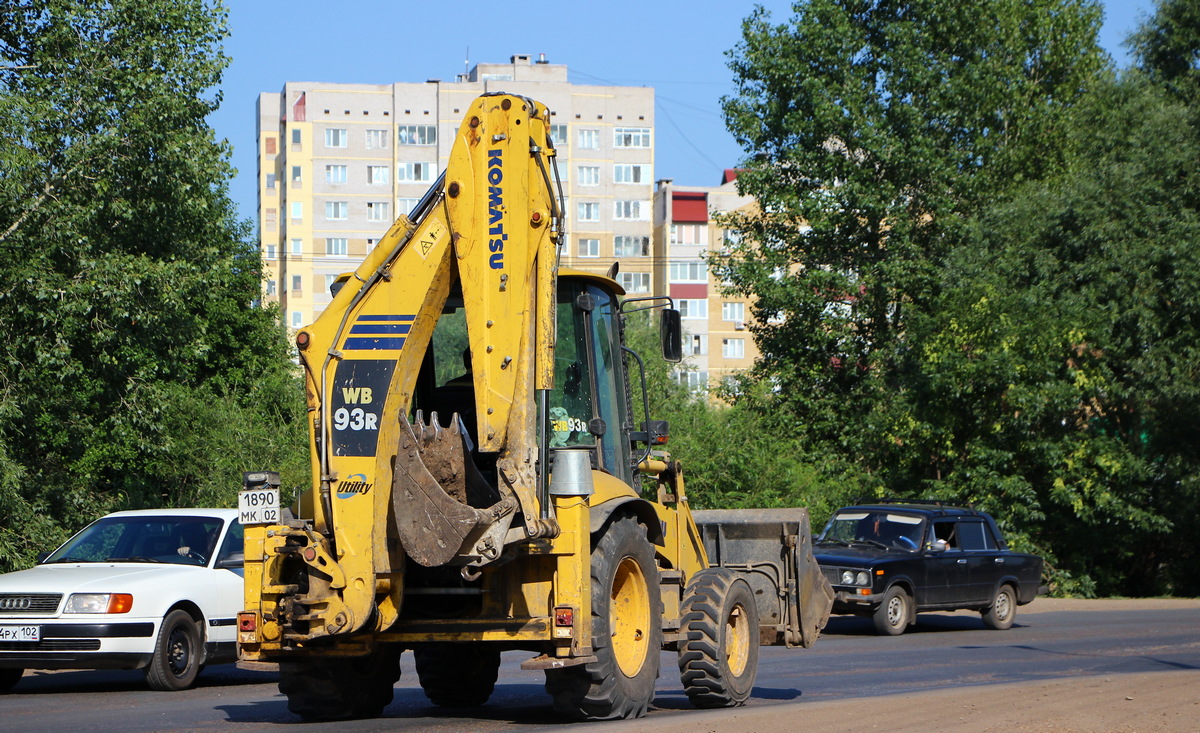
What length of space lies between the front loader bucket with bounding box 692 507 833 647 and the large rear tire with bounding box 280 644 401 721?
11.1 feet

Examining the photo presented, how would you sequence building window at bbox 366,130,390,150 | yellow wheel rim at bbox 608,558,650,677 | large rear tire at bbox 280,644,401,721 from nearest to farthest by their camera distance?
yellow wheel rim at bbox 608,558,650,677
large rear tire at bbox 280,644,401,721
building window at bbox 366,130,390,150

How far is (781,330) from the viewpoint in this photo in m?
45.1

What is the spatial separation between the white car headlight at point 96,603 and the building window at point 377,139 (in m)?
92.4

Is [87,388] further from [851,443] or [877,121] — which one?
[877,121]

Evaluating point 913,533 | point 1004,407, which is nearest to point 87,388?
point 913,533

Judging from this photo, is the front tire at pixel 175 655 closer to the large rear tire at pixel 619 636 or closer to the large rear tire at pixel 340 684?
the large rear tire at pixel 340 684

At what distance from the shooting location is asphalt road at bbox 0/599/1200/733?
10359mm

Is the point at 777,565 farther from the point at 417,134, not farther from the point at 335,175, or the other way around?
the point at 335,175

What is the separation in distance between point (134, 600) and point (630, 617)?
4.96m

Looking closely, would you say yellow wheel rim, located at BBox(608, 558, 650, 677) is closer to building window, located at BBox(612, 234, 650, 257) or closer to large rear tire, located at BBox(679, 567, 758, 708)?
large rear tire, located at BBox(679, 567, 758, 708)

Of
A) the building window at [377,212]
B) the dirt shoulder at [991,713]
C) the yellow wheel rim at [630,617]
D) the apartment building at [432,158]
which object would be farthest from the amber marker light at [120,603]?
the building window at [377,212]

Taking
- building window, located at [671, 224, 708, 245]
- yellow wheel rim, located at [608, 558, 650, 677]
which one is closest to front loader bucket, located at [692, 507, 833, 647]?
yellow wheel rim, located at [608, 558, 650, 677]

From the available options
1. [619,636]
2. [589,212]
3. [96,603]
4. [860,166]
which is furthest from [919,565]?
[589,212]

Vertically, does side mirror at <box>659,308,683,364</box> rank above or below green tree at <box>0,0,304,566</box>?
below
